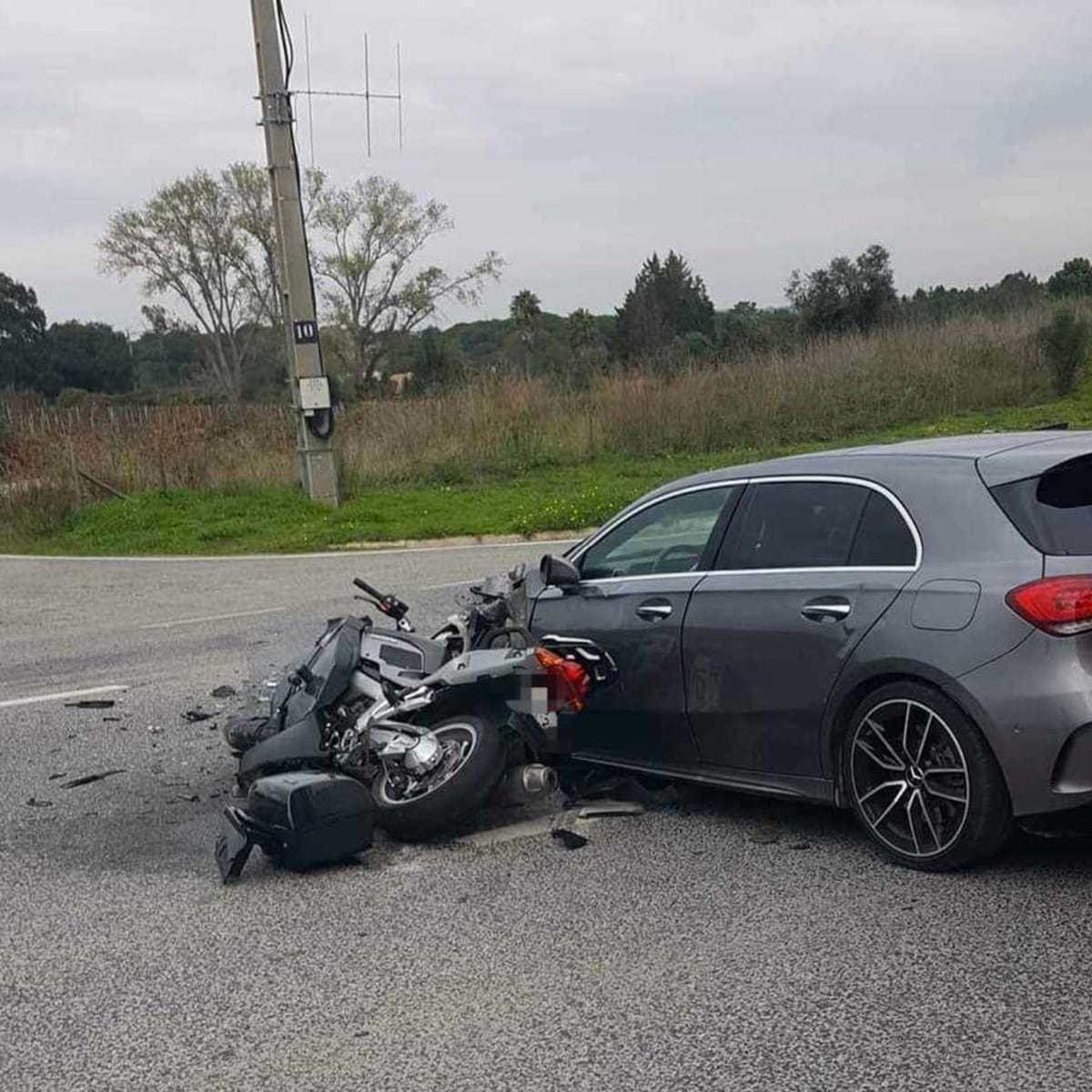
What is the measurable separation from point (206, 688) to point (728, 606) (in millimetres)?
4758

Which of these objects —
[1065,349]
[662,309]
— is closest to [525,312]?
[662,309]

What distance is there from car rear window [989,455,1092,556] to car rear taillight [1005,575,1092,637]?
0.16 m

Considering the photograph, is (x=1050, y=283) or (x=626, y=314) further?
(x=626, y=314)

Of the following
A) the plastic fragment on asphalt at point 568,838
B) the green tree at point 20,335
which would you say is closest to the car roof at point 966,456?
the plastic fragment on asphalt at point 568,838

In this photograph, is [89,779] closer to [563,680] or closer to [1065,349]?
[563,680]

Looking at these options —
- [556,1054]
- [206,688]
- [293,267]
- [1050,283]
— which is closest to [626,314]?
[1050,283]

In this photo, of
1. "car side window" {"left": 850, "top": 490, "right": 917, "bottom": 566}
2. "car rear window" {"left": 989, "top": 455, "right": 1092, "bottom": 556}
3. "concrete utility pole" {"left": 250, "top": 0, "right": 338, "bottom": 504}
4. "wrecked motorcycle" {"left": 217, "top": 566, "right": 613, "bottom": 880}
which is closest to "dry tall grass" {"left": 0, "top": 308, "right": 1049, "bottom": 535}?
"concrete utility pole" {"left": 250, "top": 0, "right": 338, "bottom": 504}

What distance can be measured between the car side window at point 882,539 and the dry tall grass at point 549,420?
17.7 meters

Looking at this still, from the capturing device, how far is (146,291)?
198 ft

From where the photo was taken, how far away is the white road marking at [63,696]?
9078 millimetres

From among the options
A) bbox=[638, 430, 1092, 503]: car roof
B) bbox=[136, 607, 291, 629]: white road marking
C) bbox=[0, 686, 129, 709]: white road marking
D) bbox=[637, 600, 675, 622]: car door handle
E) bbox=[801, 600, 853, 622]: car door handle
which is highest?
bbox=[638, 430, 1092, 503]: car roof

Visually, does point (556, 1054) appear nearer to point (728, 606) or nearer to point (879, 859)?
point (879, 859)

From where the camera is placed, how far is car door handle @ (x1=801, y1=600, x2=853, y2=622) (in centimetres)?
515

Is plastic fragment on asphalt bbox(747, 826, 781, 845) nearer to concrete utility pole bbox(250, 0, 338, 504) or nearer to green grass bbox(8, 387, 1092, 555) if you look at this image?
green grass bbox(8, 387, 1092, 555)
